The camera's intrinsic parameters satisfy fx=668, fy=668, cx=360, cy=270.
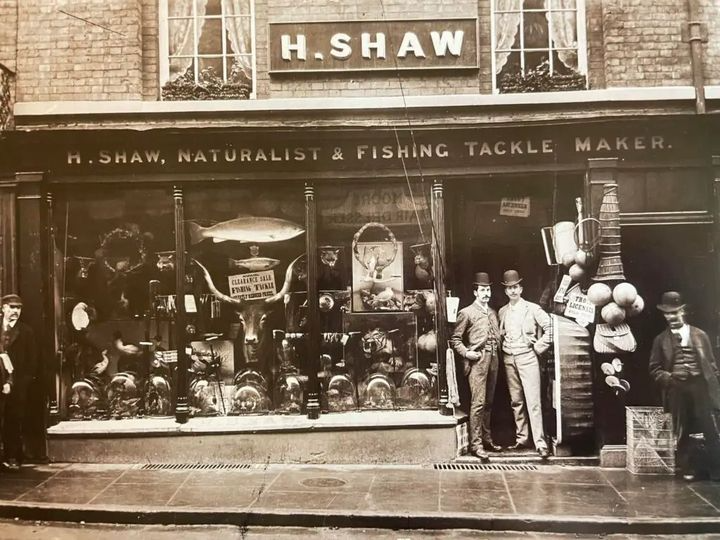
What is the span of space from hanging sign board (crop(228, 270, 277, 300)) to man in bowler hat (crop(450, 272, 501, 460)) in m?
2.42

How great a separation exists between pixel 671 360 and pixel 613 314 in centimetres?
83

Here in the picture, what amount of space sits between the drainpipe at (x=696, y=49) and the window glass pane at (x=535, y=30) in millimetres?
1729

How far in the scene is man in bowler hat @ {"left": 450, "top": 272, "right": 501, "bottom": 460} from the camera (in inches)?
332

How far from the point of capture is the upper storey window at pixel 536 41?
28.1ft

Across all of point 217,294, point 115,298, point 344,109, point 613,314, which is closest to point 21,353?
point 115,298

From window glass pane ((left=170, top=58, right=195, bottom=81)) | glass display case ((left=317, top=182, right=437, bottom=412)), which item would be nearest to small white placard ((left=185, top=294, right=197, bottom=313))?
glass display case ((left=317, top=182, right=437, bottom=412))

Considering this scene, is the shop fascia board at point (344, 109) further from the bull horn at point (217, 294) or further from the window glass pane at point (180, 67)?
the bull horn at point (217, 294)

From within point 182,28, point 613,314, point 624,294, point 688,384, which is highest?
point 182,28

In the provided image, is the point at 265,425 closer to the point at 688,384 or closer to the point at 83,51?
the point at 688,384

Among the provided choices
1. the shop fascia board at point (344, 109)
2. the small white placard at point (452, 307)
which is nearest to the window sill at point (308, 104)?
the shop fascia board at point (344, 109)

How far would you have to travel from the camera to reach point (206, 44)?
871 cm

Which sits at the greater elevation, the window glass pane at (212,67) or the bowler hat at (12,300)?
the window glass pane at (212,67)

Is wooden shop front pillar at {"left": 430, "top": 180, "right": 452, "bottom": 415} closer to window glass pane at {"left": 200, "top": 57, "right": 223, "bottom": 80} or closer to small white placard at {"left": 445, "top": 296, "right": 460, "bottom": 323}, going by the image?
small white placard at {"left": 445, "top": 296, "right": 460, "bottom": 323}

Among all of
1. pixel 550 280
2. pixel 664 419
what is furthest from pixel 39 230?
pixel 664 419
